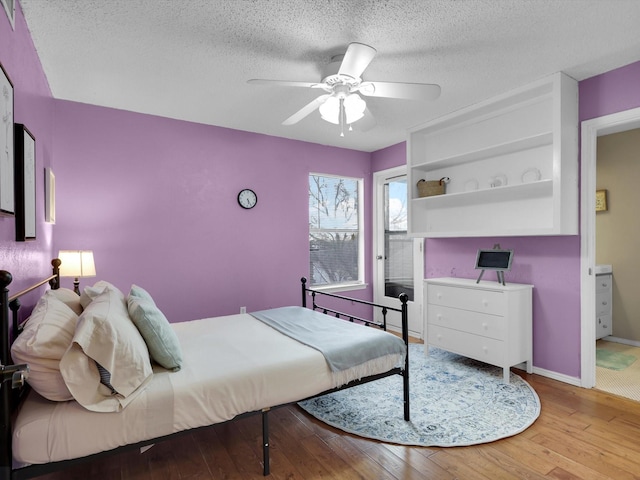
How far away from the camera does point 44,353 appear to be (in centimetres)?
146

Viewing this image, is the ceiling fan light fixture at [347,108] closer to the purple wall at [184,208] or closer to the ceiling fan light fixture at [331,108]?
the ceiling fan light fixture at [331,108]

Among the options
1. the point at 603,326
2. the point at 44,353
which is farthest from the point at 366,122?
the point at 603,326

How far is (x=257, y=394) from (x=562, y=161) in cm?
283

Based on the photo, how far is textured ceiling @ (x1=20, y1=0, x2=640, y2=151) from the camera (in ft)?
6.66

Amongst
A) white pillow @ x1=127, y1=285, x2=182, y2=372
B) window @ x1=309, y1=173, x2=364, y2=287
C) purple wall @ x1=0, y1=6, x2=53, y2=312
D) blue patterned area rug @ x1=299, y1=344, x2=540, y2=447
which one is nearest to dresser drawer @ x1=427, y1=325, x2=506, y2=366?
blue patterned area rug @ x1=299, y1=344, x2=540, y2=447

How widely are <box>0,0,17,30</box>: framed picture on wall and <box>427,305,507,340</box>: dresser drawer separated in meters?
3.77

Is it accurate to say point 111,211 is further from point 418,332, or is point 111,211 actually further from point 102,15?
point 418,332

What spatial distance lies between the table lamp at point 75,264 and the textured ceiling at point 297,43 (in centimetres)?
138

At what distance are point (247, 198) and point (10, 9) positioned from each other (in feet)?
8.66

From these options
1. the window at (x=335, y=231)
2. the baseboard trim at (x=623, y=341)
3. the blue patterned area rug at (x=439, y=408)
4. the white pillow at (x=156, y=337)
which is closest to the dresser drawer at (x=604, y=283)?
the baseboard trim at (x=623, y=341)

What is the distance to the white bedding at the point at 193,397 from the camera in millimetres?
1463

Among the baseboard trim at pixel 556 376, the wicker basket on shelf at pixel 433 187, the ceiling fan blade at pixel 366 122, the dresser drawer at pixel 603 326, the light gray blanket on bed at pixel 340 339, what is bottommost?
the baseboard trim at pixel 556 376

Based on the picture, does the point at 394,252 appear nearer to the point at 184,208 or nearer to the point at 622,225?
the point at 622,225

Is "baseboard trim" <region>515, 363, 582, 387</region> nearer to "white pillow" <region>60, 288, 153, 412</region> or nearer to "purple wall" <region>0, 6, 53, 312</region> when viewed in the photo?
"white pillow" <region>60, 288, 153, 412</region>
